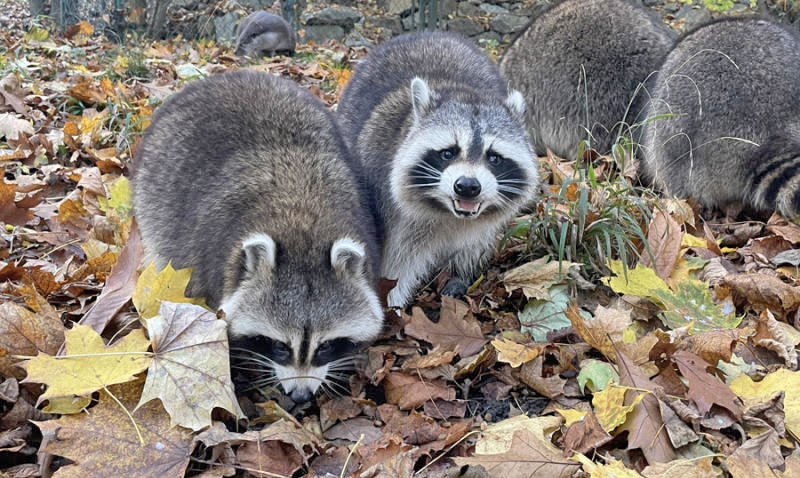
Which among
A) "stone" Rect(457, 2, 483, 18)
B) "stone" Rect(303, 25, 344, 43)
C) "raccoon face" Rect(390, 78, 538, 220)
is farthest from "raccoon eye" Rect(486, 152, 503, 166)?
"stone" Rect(457, 2, 483, 18)

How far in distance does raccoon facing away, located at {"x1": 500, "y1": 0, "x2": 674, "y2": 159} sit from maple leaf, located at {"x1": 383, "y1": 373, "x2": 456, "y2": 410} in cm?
286

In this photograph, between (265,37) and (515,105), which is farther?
(265,37)

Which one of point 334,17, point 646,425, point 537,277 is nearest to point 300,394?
point 646,425

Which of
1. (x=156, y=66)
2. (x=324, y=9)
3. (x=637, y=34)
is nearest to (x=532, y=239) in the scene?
(x=637, y=34)

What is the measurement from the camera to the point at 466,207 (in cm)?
328

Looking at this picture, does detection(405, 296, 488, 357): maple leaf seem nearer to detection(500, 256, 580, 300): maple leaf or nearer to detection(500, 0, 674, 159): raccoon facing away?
detection(500, 256, 580, 300): maple leaf

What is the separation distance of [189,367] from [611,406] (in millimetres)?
1432

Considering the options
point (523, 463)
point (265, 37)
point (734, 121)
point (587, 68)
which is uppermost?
point (587, 68)

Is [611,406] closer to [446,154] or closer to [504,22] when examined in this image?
[446,154]

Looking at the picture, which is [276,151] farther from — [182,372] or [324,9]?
[324,9]

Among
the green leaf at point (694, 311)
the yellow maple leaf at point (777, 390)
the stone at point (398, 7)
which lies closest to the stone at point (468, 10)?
the stone at point (398, 7)

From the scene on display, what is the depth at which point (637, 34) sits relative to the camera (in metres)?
5.30

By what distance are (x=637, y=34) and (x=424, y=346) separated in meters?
3.53

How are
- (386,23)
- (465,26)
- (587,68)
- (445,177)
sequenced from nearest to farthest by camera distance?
(445,177)
(587,68)
(465,26)
(386,23)
